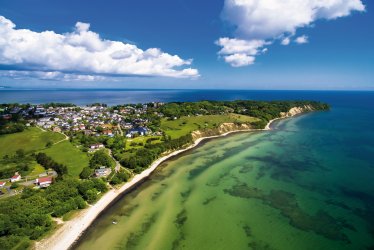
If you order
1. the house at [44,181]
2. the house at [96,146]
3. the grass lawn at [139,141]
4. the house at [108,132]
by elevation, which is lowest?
the house at [44,181]

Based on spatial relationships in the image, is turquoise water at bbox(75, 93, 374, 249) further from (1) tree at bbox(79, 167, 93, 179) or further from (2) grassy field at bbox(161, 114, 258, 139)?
(2) grassy field at bbox(161, 114, 258, 139)

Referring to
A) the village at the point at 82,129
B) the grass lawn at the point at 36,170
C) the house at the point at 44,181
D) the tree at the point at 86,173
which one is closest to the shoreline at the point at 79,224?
the village at the point at 82,129

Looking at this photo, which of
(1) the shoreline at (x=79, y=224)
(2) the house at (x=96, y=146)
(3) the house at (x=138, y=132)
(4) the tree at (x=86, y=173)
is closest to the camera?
(1) the shoreline at (x=79, y=224)

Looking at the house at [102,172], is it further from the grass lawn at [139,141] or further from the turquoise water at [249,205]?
the grass lawn at [139,141]

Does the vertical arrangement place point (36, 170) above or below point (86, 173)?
below

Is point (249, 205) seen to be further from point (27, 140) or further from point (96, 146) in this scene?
point (27, 140)

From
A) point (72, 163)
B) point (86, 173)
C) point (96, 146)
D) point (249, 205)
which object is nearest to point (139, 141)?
point (96, 146)
